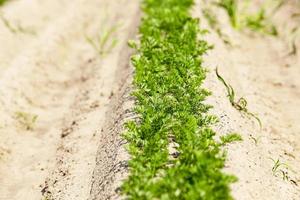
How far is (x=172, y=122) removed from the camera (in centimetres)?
416

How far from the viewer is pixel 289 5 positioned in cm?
781

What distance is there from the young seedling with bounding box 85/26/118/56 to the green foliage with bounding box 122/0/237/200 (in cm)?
80

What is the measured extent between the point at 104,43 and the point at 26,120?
187 cm

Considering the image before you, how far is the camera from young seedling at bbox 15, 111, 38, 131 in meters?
5.30

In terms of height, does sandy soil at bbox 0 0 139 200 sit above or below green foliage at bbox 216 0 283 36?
above

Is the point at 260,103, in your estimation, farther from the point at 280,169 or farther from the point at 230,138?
the point at 230,138

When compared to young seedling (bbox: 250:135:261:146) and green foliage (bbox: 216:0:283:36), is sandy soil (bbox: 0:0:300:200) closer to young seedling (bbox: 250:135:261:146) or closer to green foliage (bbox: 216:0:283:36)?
young seedling (bbox: 250:135:261:146)

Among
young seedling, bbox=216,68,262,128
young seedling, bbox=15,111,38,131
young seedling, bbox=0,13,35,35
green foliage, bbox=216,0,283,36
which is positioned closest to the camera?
young seedling, bbox=216,68,262,128

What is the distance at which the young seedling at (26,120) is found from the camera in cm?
530

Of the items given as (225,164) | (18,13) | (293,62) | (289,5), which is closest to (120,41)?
(18,13)

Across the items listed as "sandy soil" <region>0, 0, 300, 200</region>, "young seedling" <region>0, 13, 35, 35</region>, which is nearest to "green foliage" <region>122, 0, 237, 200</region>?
"sandy soil" <region>0, 0, 300, 200</region>

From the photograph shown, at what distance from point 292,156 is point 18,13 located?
4.63m

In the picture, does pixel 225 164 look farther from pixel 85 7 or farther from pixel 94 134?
pixel 85 7

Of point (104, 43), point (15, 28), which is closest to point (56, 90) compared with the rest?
point (104, 43)
